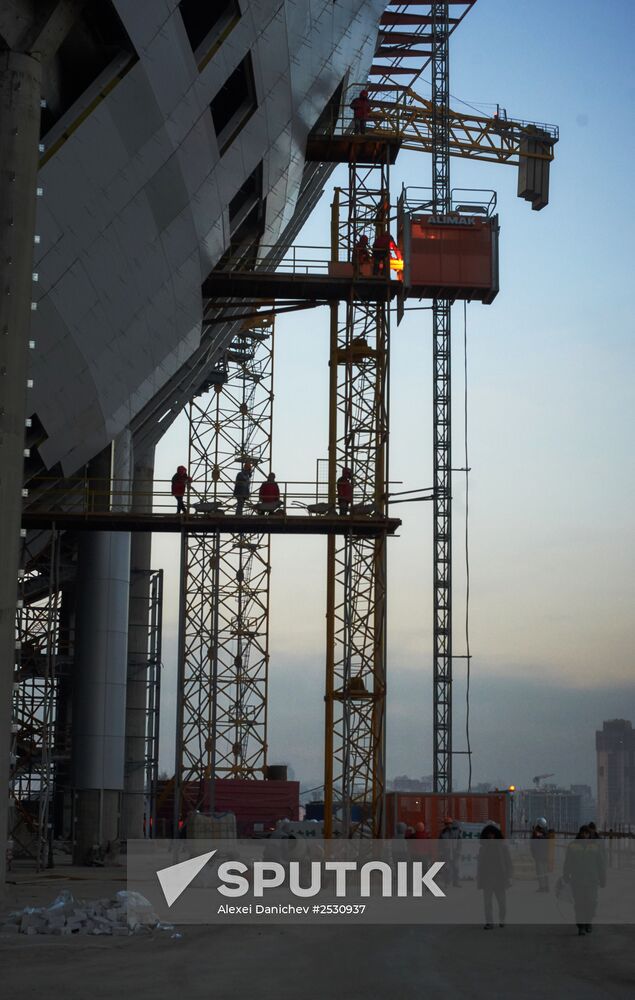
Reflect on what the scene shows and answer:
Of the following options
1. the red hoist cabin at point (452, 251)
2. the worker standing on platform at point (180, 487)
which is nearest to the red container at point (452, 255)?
the red hoist cabin at point (452, 251)

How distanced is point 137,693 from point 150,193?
2497 centimetres

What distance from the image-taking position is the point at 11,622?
17.7 m

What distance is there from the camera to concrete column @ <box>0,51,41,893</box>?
17.9 metres

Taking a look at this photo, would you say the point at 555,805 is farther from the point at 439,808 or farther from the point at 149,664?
the point at 439,808

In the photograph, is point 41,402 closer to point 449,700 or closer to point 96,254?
point 96,254

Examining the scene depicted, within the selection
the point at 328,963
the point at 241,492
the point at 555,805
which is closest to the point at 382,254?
the point at 241,492

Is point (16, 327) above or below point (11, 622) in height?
above

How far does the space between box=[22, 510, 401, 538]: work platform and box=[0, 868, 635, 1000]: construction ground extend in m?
17.0

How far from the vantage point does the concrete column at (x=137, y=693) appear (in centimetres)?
4719

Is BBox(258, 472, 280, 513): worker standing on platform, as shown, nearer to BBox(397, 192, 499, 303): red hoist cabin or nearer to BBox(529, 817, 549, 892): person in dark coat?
BBox(397, 192, 499, 303): red hoist cabin

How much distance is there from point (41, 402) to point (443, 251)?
15584 mm

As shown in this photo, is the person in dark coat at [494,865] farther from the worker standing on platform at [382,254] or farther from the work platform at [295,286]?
the worker standing on platform at [382,254]

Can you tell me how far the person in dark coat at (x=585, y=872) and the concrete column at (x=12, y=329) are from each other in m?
7.74

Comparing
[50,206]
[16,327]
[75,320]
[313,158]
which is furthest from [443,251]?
[16,327]
